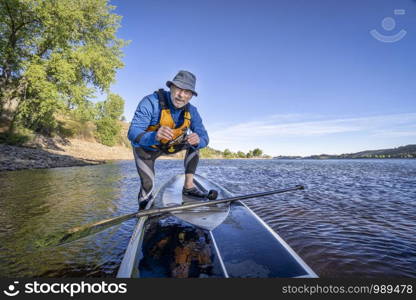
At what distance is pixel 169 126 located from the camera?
14.9 ft

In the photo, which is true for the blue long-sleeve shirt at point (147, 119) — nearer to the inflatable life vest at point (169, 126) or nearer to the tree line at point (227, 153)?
the inflatable life vest at point (169, 126)

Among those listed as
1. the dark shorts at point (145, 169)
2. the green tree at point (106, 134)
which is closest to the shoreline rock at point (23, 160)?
the dark shorts at point (145, 169)

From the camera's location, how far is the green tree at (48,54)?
53.4 feet

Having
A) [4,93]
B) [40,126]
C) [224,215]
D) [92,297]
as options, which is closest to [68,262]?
[92,297]

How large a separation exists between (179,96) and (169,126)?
2.24 ft

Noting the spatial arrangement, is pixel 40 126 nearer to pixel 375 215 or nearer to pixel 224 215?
pixel 224 215

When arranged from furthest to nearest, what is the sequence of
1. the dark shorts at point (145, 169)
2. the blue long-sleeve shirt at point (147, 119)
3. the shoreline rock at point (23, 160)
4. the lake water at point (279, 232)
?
the shoreline rock at point (23, 160) < the dark shorts at point (145, 169) < the blue long-sleeve shirt at point (147, 119) < the lake water at point (279, 232)

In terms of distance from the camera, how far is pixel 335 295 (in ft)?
6.28

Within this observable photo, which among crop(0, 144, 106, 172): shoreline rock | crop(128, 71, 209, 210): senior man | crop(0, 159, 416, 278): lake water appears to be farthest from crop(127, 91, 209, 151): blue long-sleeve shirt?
crop(0, 144, 106, 172): shoreline rock

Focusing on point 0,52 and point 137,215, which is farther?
point 0,52

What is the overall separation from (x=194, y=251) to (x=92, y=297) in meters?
1.10

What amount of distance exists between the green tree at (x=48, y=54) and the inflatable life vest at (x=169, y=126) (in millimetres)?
16488

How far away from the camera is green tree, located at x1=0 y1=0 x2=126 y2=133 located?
53.4 ft

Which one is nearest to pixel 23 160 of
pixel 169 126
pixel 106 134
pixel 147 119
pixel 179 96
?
pixel 147 119
